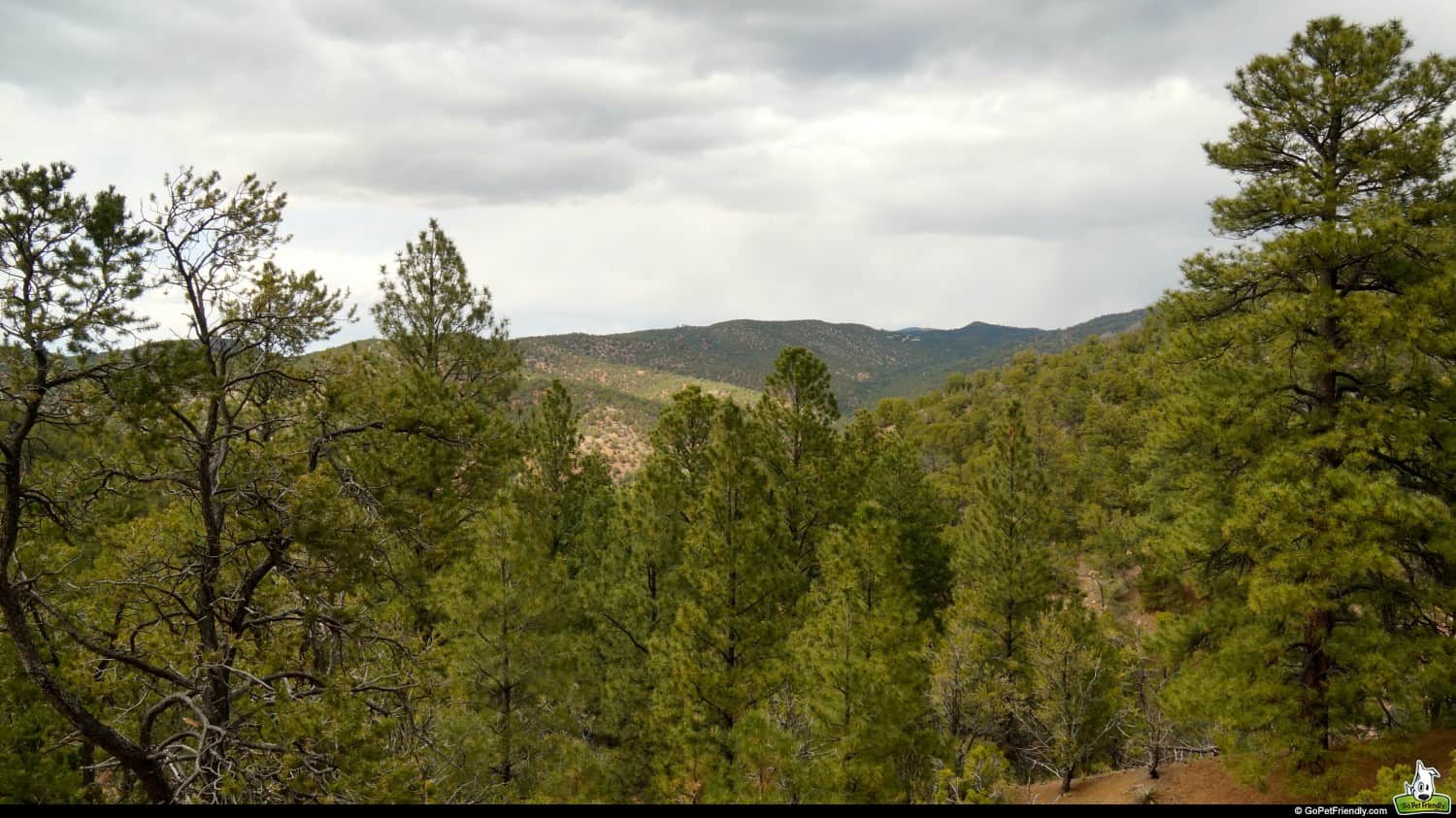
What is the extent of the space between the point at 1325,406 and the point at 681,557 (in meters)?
13.9

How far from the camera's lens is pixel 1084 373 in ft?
233

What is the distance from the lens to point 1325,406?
34.0ft

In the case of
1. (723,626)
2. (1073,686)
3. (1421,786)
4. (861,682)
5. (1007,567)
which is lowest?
(1073,686)

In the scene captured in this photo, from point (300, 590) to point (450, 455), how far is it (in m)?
7.96

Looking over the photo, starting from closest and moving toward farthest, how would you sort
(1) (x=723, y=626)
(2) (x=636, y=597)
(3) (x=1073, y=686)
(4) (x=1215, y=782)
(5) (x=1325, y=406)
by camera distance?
1. (5) (x=1325, y=406)
2. (4) (x=1215, y=782)
3. (1) (x=723, y=626)
4. (3) (x=1073, y=686)
5. (2) (x=636, y=597)

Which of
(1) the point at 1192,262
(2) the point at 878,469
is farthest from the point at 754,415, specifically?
(1) the point at 1192,262

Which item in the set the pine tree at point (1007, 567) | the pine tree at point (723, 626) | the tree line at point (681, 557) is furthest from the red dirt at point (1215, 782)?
the pine tree at point (723, 626)

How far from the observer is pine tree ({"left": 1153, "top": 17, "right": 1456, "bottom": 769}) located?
372 inches

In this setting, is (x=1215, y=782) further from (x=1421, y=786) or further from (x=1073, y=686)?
(x=1421, y=786)

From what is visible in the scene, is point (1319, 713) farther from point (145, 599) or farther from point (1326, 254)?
point (145, 599)

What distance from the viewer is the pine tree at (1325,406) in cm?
945

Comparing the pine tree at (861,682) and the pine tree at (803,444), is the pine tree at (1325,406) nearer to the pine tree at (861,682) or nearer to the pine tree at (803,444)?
the pine tree at (861,682)

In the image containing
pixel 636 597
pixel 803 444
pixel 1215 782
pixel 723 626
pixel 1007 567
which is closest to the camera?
pixel 1215 782

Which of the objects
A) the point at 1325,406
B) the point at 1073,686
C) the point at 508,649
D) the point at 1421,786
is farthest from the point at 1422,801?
the point at 508,649
